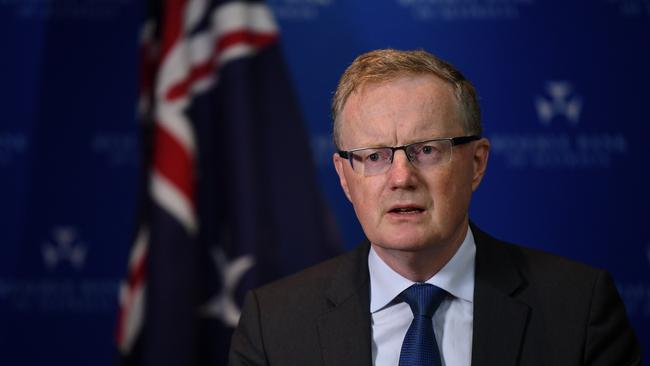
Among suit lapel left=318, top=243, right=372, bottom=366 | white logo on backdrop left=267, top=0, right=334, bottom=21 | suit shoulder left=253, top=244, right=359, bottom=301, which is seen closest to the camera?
suit lapel left=318, top=243, right=372, bottom=366

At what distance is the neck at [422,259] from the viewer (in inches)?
77.0

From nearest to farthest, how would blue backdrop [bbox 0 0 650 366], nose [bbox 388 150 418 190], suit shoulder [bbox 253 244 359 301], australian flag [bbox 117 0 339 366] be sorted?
nose [bbox 388 150 418 190]
suit shoulder [bbox 253 244 359 301]
australian flag [bbox 117 0 339 366]
blue backdrop [bbox 0 0 650 366]

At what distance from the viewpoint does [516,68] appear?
3623 mm

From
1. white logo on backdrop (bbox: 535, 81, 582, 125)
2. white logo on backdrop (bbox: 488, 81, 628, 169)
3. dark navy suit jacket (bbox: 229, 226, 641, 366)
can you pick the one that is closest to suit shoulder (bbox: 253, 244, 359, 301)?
dark navy suit jacket (bbox: 229, 226, 641, 366)

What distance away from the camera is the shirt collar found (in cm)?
195

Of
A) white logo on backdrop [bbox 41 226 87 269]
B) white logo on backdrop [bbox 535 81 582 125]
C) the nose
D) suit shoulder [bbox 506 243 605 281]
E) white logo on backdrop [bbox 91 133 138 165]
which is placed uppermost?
the nose

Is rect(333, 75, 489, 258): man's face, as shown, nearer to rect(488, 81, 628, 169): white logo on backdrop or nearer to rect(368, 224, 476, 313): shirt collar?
rect(368, 224, 476, 313): shirt collar

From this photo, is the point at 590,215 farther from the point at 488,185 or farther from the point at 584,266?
the point at 584,266

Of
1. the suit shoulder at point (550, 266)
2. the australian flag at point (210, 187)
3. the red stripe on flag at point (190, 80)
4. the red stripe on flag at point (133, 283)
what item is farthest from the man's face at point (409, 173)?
the red stripe on flag at point (133, 283)

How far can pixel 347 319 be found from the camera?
6.51 ft

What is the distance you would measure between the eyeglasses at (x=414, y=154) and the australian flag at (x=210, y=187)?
1.41 metres

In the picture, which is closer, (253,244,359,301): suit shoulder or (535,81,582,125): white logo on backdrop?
(253,244,359,301): suit shoulder

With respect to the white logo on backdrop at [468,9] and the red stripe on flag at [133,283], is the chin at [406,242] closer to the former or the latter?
the red stripe on flag at [133,283]

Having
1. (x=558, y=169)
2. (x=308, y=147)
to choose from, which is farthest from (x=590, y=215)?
(x=308, y=147)
